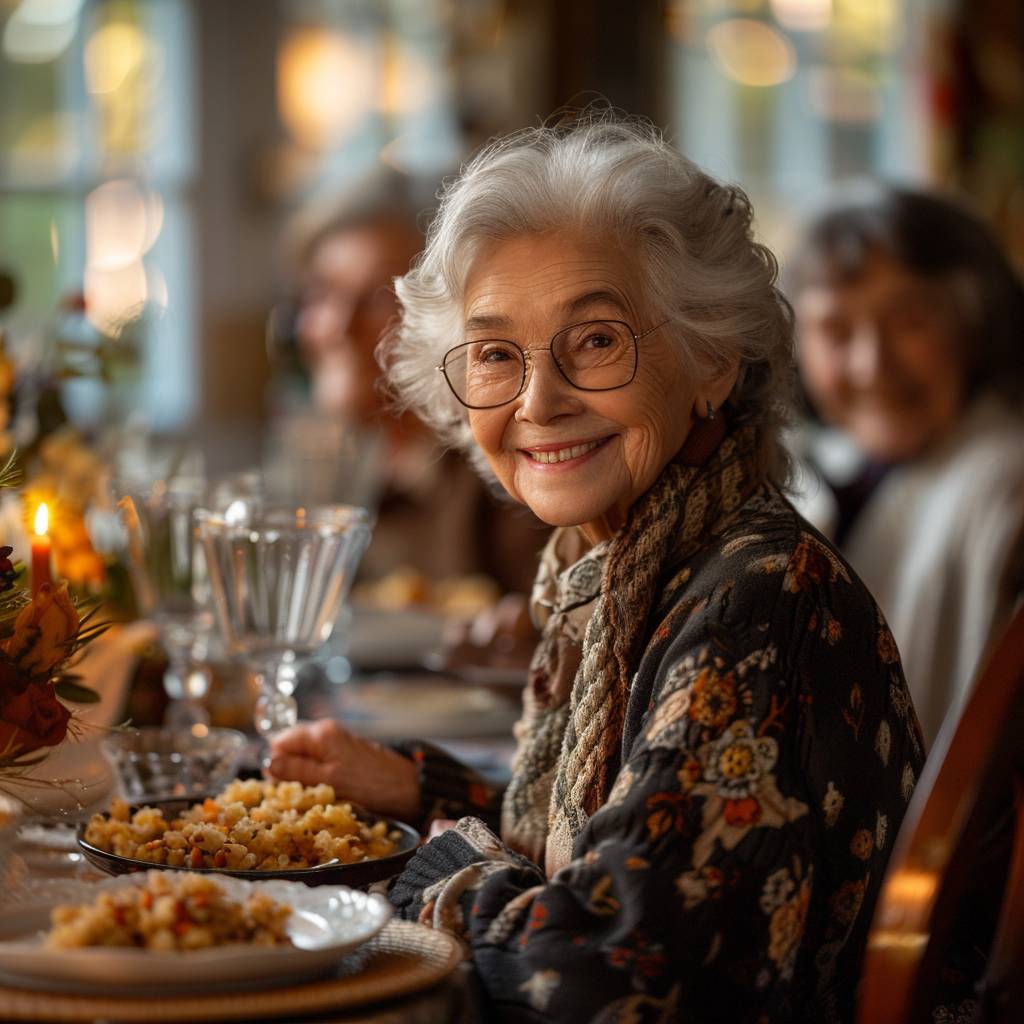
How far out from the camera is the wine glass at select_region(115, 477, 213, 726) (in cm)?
181

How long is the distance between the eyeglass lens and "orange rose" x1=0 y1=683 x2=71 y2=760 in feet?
1.66

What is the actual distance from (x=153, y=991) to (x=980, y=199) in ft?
20.7

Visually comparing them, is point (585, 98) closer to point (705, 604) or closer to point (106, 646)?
point (106, 646)

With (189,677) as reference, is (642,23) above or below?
above

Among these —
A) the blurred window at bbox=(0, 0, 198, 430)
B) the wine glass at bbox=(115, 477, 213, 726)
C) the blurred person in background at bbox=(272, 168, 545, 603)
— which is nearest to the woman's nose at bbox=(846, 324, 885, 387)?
the blurred person in background at bbox=(272, 168, 545, 603)

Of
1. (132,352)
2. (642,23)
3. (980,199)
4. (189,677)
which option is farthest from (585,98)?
(189,677)

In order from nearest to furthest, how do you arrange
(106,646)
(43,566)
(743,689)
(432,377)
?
1. (743,689)
2. (43,566)
3. (432,377)
4. (106,646)

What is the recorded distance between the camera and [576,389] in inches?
54.6

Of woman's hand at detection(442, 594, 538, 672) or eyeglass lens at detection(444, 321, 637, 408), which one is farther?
woman's hand at detection(442, 594, 538, 672)

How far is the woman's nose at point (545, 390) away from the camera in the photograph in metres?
1.37

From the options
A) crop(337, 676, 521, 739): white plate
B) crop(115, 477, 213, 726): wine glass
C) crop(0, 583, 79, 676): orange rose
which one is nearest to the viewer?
crop(0, 583, 79, 676): orange rose

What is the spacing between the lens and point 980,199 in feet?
21.6

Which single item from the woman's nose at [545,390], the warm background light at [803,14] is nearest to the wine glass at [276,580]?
the woman's nose at [545,390]

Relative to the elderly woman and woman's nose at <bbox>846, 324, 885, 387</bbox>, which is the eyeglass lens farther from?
woman's nose at <bbox>846, 324, 885, 387</bbox>
